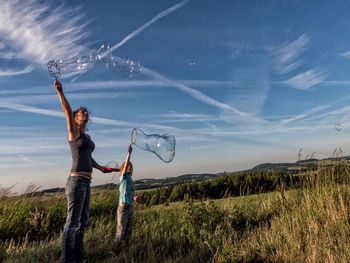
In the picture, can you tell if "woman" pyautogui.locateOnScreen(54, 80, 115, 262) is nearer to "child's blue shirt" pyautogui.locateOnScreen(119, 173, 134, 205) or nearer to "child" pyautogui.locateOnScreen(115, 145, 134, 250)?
"child" pyautogui.locateOnScreen(115, 145, 134, 250)

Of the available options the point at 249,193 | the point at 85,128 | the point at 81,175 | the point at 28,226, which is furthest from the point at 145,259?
the point at 249,193

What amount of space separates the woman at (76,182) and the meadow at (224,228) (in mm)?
434

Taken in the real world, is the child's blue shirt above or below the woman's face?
below

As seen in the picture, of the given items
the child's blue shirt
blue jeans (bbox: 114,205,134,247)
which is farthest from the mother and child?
the child's blue shirt

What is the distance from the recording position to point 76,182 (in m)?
6.10

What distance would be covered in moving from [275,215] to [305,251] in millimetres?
2458

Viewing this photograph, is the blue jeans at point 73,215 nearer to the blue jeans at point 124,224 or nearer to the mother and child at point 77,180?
the mother and child at point 77,180

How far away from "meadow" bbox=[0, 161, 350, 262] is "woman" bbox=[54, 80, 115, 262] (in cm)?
43

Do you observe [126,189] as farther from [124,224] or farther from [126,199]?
[124,224]

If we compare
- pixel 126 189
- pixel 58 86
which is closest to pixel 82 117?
pixel 58 86

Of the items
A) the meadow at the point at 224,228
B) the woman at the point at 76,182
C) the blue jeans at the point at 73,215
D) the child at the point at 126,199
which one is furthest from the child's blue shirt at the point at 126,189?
the blue jeans at the point at 73,215

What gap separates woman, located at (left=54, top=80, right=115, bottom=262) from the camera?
6.03 metres

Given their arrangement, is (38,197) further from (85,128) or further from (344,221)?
(344,221)

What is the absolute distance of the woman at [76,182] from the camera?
6026mm
